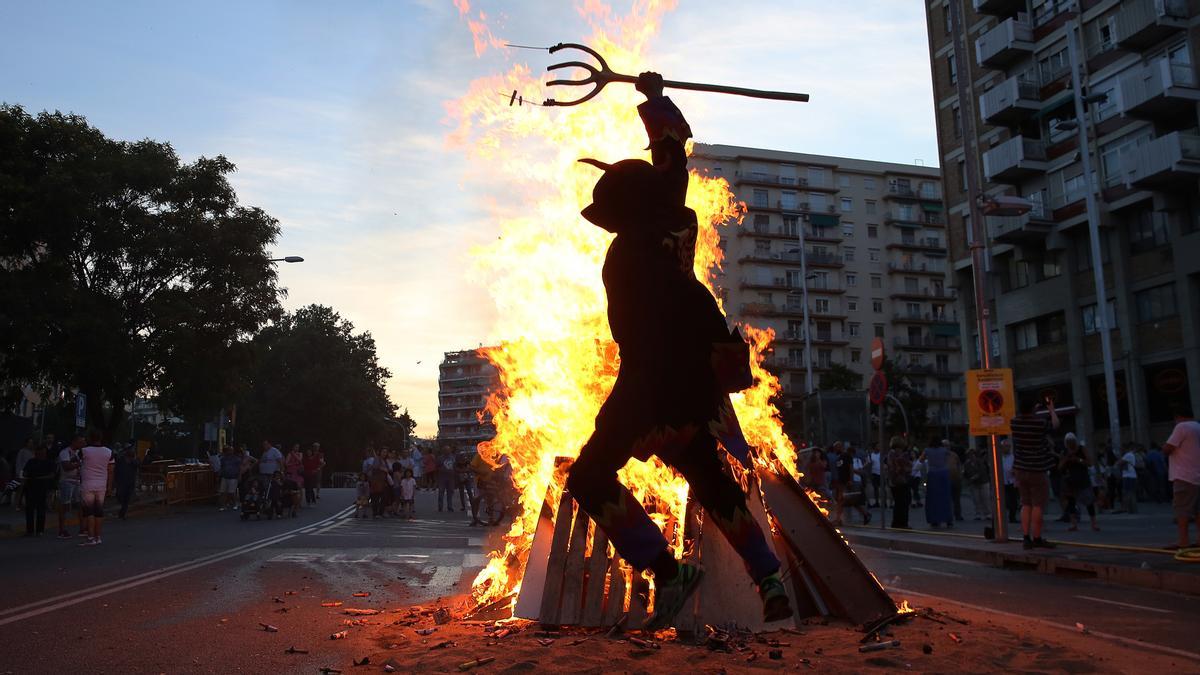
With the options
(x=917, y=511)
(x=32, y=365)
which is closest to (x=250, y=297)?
(x=32, y=365)

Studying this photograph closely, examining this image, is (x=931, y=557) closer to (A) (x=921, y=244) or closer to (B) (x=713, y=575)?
(B) (x=713, y=575)

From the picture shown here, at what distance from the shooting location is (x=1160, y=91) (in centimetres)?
3156

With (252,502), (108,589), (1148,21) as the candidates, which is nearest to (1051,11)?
(1148,21)

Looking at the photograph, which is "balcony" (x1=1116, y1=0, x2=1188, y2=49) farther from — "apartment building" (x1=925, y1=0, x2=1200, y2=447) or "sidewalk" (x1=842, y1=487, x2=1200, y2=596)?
"sidewalk" (x1=842, y1=487, x2=1200, y2=596)

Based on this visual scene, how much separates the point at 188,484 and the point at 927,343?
80.3m

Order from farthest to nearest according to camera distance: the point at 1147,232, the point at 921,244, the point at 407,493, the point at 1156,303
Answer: the point at 921,244 < the point at 1147,232 < the point at 1156,303 < the point at 407,493

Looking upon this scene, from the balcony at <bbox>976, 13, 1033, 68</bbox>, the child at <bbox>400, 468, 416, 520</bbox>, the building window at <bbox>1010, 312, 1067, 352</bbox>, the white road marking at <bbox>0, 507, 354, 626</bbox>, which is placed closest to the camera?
the white road marking at <bbox>0, 507, 354, 626</bbox>

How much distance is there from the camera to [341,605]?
787 cm

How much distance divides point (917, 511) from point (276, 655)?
24171 millimetres

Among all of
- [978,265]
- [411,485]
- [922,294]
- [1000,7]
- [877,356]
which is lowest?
[411,485]

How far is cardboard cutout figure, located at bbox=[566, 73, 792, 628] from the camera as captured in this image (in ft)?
18.9

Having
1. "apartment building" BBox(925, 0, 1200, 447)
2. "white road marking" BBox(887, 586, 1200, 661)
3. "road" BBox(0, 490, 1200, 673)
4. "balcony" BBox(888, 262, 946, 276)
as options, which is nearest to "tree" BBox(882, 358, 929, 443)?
"apartment building" BBox(925, 0, 1200, 447)

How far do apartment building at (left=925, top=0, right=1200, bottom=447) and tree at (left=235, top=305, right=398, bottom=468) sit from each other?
49993 mm

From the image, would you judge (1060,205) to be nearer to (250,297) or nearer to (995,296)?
(995,296)
